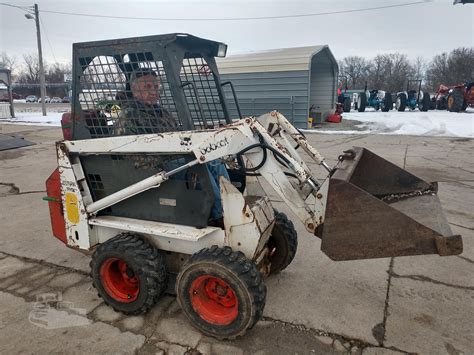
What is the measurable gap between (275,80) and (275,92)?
502 mm

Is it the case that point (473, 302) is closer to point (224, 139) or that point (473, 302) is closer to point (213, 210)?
point (213, 210)

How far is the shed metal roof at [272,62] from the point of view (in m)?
14.9

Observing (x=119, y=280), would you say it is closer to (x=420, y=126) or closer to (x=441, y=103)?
(x=420, y=126)

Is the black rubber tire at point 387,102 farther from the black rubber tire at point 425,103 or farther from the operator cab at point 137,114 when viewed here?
the operator cab at point 137,114

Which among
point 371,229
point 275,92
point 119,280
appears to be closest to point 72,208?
point 119,280

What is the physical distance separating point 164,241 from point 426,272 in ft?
8.39

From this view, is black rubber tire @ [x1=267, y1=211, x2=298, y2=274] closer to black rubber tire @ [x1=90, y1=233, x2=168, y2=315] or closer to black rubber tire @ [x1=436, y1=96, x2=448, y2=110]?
black rubber tire @ [x1=90, y1=233, x2=168, y2=315]

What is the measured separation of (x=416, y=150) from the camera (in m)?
10.5

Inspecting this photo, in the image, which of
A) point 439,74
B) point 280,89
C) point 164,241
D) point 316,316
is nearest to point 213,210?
point 164,241

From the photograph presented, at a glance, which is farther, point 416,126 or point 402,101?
point 402,101

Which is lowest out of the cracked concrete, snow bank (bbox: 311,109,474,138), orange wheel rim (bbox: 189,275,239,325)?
the cracked concrete

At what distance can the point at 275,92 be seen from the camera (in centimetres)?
1574

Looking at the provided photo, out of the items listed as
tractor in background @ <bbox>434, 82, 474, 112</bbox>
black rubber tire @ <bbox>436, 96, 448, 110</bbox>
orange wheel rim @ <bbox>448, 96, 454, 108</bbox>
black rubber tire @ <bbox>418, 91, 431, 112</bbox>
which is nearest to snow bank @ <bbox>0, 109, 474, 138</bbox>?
tractor in background @ <bbox>434, 82, 474, 112</bbox>

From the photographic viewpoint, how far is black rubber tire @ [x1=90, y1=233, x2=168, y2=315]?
8.86 feet
